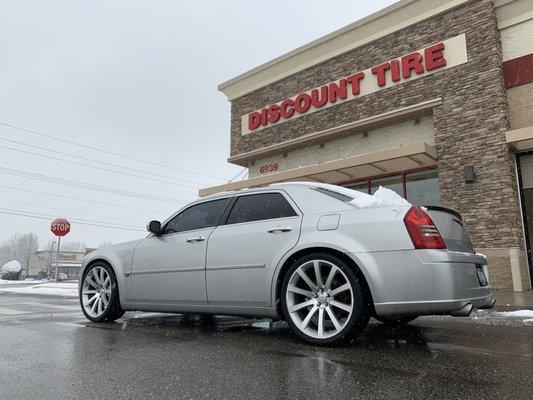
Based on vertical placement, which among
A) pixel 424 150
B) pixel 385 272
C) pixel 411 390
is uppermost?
pixel 424 150

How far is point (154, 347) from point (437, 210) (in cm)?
269

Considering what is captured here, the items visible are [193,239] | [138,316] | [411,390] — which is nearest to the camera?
[411,390]

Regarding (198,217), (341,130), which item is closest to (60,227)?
(341,130)

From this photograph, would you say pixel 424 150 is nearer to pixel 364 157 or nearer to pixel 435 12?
pixel 364 157

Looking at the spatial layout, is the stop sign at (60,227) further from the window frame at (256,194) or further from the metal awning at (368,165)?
the window frame at (256,194)

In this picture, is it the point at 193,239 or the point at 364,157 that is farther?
the point at 364,157

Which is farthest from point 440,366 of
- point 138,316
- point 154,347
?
point 138,316

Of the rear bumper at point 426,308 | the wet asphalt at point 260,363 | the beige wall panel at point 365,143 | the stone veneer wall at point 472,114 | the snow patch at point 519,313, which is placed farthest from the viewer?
the beige wall panel at point 365,143

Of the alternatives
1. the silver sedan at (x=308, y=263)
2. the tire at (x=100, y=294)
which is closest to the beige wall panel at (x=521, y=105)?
the silver sedan at (x=308, y=263)

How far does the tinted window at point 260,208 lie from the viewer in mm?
4178

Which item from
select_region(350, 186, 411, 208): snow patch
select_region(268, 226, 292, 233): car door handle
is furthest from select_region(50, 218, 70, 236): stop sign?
select_region(350, 186, 411, 208): snow patch

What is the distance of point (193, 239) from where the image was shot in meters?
4.56

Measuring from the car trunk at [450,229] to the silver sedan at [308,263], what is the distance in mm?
14

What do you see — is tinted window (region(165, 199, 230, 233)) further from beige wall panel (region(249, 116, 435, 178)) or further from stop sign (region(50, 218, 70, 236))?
stop sign (region(50, 218, 70, 236))
